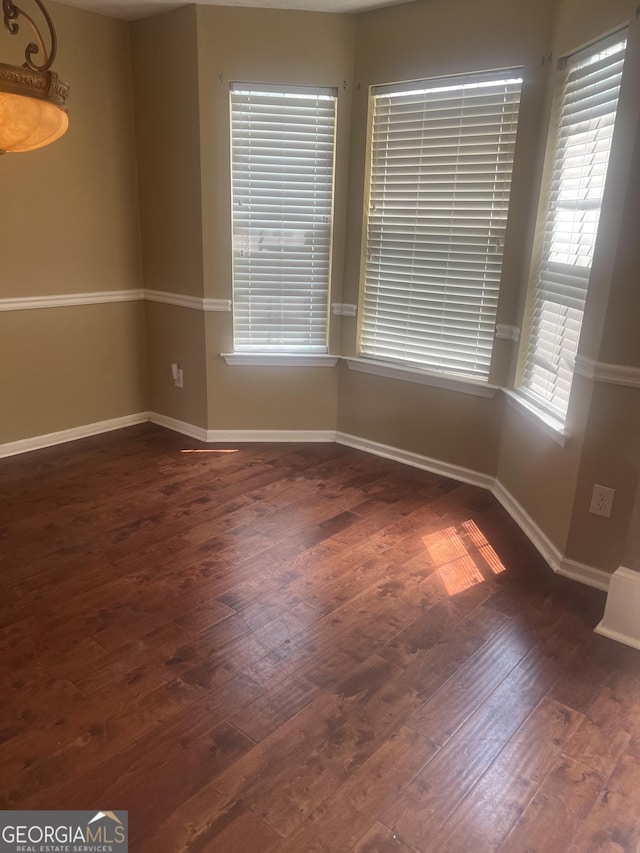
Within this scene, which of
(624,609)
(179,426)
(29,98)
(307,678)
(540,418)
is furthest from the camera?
(179,426)

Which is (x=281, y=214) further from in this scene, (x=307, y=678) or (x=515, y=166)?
(x=307, y=678)

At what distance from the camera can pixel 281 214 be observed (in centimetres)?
378

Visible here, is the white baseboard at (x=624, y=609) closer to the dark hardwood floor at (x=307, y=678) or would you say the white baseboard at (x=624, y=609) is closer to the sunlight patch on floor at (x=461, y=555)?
the dark hardwood floor at (x=307, y=678)

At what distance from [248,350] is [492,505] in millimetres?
1793

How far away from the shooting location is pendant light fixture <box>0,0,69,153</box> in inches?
62.1

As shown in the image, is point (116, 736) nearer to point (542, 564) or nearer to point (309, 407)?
point (542, 564)

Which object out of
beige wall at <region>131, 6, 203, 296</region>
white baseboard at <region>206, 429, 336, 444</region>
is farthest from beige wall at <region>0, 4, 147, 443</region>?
white baseboard at <region>206, 429, 336, 444</region>

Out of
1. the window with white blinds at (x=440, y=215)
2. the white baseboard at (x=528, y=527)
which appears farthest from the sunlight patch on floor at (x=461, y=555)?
the window with white blinds at (x=440, y=215)

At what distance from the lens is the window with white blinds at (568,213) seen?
8.22 feet

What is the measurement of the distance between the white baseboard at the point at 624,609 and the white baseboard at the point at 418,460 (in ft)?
4.23

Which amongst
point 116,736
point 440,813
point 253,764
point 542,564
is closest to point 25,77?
point 116,736

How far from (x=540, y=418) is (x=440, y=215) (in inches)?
51.4

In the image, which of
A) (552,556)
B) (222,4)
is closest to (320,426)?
(552,556)

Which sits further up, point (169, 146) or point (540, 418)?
point (169, 146)
